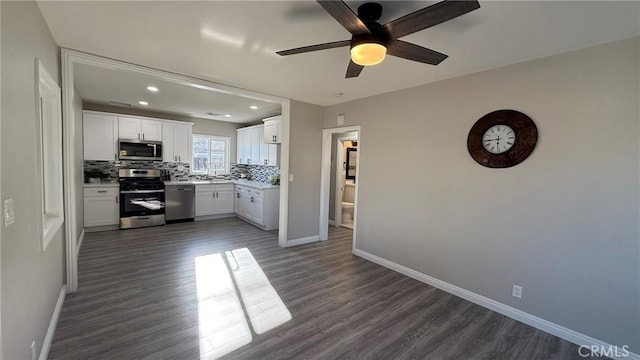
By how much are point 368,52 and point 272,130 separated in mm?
3912

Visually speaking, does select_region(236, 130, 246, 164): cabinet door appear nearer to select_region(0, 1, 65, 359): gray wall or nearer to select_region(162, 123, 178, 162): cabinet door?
select_region(162, 123, 178, 162): cabinet door

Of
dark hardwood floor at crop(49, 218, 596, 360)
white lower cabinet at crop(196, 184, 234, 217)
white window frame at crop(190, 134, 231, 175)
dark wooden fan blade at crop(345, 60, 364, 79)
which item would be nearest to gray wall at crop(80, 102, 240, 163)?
white window frame at crop(190, 134, 231, 175)

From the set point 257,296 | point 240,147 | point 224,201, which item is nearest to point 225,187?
point 224,201

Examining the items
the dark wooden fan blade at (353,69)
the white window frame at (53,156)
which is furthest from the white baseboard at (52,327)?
the dark wooden fan blade at (353,69)

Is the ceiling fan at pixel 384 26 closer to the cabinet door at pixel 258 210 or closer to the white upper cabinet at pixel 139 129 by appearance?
the cabinet door at pixel 258 210

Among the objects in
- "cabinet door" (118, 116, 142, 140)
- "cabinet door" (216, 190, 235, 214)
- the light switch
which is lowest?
"cabinet door" (216, 190, 235, 214)

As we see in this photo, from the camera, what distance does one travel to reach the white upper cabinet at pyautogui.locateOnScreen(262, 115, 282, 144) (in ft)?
17.3

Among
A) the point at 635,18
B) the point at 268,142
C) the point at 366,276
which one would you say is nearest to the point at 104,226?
the point at 268,142

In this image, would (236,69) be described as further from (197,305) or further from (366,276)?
(366,276)

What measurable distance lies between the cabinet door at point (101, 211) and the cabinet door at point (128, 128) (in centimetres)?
Answer: 124

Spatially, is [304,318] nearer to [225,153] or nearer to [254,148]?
[254,148]

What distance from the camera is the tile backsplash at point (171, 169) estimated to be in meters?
5.29

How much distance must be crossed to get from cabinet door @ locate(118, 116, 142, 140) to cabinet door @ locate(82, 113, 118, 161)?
0.08m

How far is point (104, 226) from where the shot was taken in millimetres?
4988
